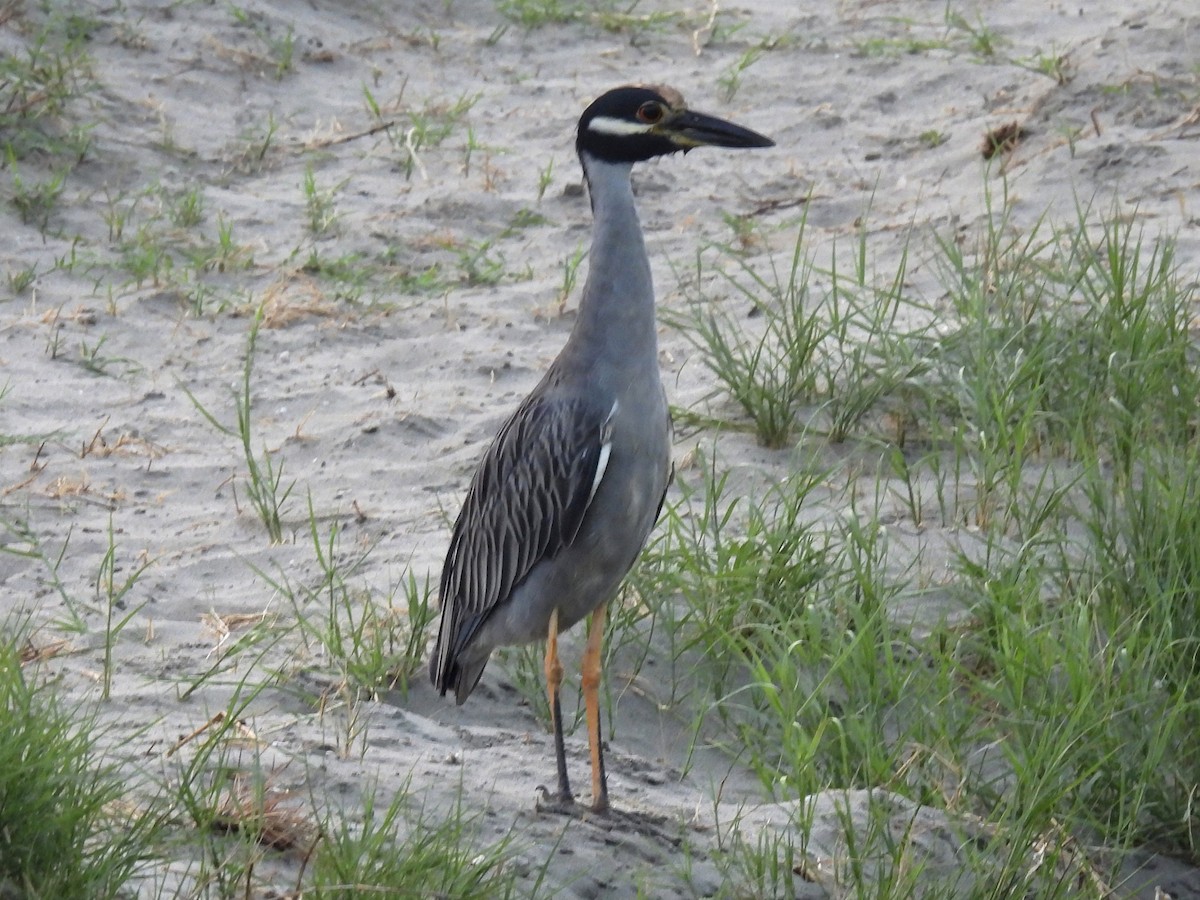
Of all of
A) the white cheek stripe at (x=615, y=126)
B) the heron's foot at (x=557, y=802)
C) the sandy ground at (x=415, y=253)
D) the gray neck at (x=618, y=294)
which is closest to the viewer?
the heron's foot at (x=557, y=802)

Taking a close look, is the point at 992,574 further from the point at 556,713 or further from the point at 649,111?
the point at 649,111

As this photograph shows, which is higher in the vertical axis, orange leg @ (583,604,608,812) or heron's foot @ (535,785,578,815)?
orange leg @ (583,604,608,812)

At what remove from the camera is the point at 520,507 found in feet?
13.3

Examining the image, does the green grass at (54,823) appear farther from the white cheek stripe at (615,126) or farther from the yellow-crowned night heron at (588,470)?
the white cheek stripe at (615,126)

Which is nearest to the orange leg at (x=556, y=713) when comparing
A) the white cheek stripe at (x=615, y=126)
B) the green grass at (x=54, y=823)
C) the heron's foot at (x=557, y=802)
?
the heron's foot at (x=557, y=802)

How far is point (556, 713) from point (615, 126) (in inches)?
Result: 55.4

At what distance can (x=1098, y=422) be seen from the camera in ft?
16.3

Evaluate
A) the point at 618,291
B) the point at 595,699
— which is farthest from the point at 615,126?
the point at 595,699

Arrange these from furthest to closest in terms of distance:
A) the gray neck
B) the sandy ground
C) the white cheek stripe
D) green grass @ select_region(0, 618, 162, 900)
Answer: the white cheek stripe
the sandy ground
the gray neck
green grass @ select_region(0, 618, 162, 900)

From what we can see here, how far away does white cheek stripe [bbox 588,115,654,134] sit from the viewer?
13.7 ft

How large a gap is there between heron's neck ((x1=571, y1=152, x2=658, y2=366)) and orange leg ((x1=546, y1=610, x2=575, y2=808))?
640 mm

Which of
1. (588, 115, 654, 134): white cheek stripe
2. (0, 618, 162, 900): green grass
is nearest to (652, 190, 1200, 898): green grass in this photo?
(588, 115, 654, 134): white cheek stripe

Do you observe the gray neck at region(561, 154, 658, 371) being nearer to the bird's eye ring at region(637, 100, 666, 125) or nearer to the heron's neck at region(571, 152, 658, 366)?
the heron's neck at region(571, 152, 658, 366)

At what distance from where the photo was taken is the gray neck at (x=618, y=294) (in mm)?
3936
